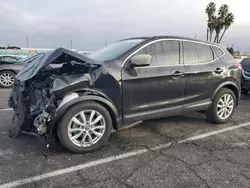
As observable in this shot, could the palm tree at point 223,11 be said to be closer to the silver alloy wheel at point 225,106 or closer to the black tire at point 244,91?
the black tire at point 244,91

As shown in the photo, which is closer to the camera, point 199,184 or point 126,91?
point 199,184

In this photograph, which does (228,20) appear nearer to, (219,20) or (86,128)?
(219,20)

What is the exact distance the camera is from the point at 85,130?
3943 mm

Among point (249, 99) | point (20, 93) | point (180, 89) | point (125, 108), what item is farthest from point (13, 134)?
point (249, 99)

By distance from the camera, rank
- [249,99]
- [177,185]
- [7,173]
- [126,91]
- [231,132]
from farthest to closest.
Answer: [249,99]
[231,132]
[126,91]
[7,173]
[177,185]

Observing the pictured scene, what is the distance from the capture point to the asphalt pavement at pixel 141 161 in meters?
3.19

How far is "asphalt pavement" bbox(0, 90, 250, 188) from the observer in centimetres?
319

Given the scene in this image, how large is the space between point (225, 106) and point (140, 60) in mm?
2285

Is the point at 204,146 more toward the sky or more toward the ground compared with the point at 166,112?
more toward the ground

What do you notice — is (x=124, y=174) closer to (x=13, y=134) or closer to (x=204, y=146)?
(x=204, y=146)

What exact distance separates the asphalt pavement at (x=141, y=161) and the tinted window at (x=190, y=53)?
125 centimetres

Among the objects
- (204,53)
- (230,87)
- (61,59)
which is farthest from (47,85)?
(230,87)

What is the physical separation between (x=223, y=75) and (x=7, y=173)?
403cm

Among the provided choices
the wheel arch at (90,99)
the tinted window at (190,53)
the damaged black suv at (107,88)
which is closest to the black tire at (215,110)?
the damaged black suv at (107,88)
